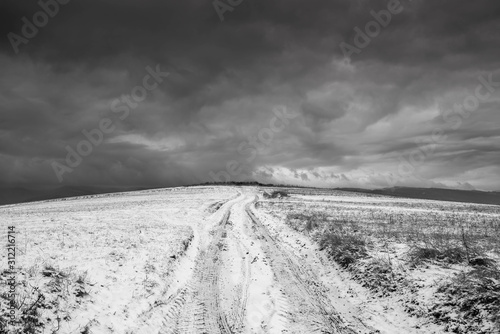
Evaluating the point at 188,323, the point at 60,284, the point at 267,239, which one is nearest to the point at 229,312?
the point at 188,323

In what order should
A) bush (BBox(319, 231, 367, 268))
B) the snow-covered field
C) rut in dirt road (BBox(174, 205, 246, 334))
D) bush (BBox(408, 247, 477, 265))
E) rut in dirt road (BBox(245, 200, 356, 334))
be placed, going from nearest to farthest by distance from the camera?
the snow-covered field → rut in dirt road (BBox(174, 205, 246, 334)) → rut in dirt road (BBox(245, 200, 356, 334)) → bush (BBox(408, 247, 477, 265)) → bush (BBox(319, 231, 367, 268))

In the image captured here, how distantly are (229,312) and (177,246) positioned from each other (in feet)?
25.7

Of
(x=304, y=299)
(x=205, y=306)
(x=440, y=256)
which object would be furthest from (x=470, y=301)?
(x=205, y=306)

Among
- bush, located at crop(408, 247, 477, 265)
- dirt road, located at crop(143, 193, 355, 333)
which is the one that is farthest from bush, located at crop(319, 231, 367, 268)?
bush, located at crop(408, 247, 477, 265)

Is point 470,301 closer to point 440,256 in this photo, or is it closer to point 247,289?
point 440,256

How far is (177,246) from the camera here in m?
15.2

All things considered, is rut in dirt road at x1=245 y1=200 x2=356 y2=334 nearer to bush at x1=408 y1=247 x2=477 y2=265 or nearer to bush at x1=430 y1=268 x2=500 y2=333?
bush at x1=430 y1=268 x2=500 y2=333

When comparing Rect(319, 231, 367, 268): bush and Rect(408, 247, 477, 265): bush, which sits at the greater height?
Rect(408, 247, 477, 265): bush

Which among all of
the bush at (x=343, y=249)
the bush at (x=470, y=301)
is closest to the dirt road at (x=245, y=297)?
the bush at (x=343, y=249)

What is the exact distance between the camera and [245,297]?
9188mm

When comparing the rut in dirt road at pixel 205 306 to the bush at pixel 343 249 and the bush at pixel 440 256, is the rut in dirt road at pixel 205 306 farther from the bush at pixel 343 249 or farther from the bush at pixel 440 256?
the bush at pixel 440 256

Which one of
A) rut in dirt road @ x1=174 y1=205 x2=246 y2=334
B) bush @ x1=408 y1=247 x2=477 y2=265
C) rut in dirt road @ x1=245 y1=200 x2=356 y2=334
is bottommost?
rut in dirt road @ x1=174 y1=205 x2=246 y2=334

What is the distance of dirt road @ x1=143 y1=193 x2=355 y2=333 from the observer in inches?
291

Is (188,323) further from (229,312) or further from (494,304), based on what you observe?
(494,304)
